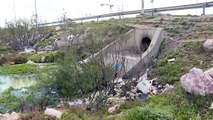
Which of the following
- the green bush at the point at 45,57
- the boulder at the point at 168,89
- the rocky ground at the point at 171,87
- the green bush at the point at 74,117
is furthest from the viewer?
the green bush at the point at 45,57

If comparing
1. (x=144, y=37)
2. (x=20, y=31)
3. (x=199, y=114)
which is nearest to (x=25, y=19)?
(x=20, y=31)

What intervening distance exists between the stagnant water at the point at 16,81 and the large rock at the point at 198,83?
10.4 m

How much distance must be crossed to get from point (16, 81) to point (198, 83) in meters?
13.1

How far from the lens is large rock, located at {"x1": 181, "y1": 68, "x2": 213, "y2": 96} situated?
1051 centimetres

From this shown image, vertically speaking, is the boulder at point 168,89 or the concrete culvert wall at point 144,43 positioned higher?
the concrete culvert wall at point 144,43

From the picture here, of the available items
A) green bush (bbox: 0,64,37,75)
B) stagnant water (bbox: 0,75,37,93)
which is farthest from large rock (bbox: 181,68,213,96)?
green bush (bbox: 0,64,37,75)

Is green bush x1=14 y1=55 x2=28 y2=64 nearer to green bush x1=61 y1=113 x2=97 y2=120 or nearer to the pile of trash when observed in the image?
the pile of trash

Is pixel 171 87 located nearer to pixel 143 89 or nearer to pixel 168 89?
pixel 168 89

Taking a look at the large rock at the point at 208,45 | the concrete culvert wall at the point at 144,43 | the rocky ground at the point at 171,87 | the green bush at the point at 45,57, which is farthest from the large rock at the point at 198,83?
the green bush at the point at 45,57

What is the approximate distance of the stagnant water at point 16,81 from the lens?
61.2 ft

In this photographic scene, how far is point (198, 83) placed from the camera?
10.5 meters

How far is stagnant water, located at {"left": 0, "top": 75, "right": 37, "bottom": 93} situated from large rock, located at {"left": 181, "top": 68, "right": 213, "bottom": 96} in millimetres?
10388

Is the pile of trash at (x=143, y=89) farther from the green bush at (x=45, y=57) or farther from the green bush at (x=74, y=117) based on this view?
the green bush at (x=45, y=57)

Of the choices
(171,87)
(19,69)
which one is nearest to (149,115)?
(171,87)
